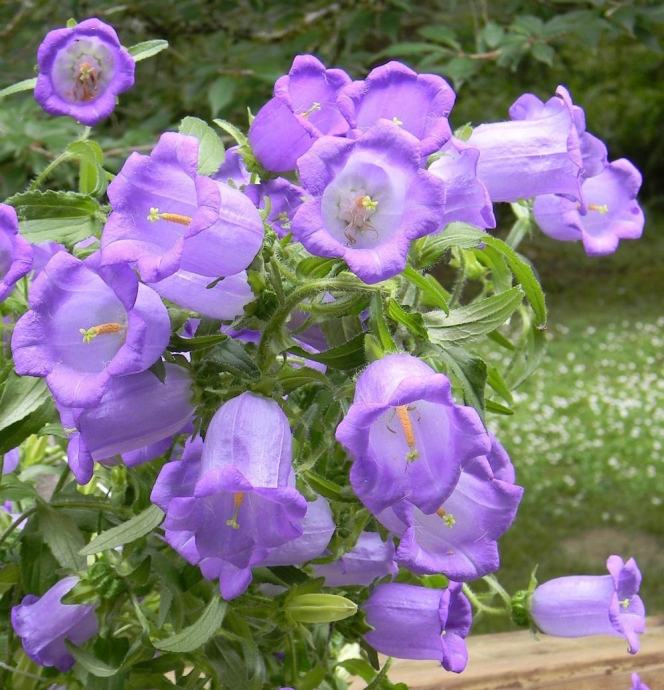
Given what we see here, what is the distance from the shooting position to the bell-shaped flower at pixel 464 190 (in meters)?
0.48

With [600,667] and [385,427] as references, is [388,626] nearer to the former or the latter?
[385,427]

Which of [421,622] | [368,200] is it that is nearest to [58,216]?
[368,200]

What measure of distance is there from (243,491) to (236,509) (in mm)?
19

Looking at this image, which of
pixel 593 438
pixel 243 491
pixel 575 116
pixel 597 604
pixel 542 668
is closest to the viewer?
pixel 243 491

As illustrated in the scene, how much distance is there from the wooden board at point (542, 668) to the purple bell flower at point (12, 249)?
20.5 inches

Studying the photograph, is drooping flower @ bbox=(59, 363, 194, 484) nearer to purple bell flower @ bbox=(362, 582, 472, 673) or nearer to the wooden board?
purple bell flower @ bbox=(362, 582, 472, 673)

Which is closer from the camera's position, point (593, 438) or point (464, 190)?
point (464, 190)

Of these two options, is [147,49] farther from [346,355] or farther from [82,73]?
[346,355]

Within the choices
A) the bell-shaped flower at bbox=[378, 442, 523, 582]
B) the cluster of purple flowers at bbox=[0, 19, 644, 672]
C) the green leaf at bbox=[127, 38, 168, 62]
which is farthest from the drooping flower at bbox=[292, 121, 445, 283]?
the green leaf at bbox=[127, 38, 168, 62]

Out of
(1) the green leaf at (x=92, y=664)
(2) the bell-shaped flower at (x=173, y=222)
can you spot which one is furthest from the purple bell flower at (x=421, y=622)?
(2) the bell-shaped flower at (x=173, y=222)

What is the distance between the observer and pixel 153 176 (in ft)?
1.47

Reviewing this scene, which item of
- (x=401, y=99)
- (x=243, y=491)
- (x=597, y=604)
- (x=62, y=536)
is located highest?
(x=401, y=99)

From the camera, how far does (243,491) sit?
44cm

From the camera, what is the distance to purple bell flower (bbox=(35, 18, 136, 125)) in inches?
22.7
